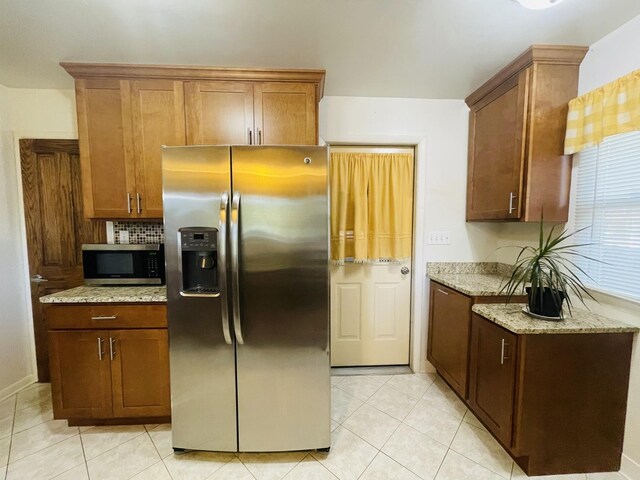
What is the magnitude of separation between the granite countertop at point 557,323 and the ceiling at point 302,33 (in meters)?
1.63

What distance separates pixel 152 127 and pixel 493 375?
272 centimetres

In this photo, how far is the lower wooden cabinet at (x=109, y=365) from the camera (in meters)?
1.67

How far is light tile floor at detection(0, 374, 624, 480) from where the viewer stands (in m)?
1.44

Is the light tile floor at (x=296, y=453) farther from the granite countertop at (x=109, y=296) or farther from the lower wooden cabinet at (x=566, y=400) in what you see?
the granite countertop at (x=109, y=296)

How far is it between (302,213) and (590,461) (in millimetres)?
2074

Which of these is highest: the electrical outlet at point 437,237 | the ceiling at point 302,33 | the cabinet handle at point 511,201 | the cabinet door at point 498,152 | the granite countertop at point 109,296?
the ceiling at point 302,33

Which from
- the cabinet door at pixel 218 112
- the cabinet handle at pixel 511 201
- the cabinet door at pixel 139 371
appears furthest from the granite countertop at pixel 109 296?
the cabinet handle at pixel 511 201

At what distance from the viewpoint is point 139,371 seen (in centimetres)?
170

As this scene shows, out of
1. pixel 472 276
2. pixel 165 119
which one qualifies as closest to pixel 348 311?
pixel 472 276

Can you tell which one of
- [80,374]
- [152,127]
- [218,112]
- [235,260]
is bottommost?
[80,374]

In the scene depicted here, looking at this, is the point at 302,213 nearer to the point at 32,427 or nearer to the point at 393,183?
the point at 393,183

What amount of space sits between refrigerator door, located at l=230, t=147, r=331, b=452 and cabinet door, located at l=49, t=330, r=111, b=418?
954 mm

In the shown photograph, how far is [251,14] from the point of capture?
4.48ft

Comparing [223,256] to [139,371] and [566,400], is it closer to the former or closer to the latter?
[139,371]
